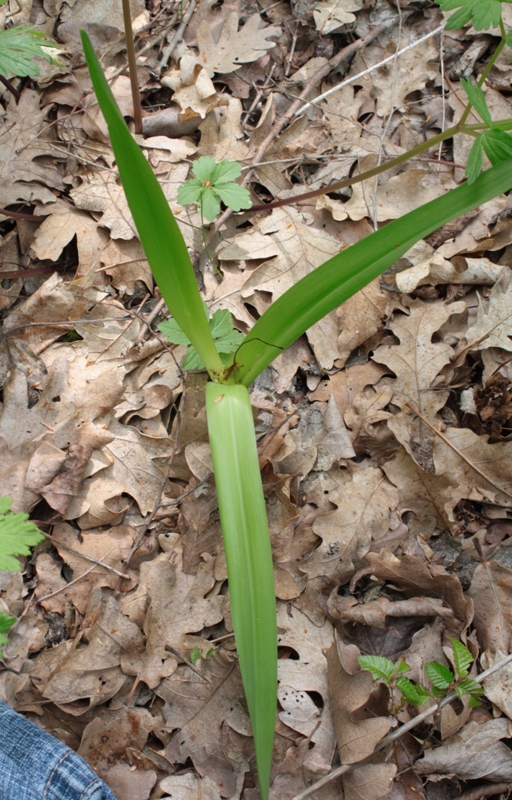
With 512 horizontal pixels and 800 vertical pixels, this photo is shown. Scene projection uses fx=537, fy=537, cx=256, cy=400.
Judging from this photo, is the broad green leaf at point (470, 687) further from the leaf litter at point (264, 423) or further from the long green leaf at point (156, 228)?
the long green leaf at point (156, 228)

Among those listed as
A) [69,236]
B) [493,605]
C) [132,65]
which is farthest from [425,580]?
[132,65]

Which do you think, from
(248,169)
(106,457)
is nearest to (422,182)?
(248,169)

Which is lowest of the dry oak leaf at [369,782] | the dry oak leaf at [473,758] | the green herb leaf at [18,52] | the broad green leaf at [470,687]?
the dry oak leaf at [473,758]

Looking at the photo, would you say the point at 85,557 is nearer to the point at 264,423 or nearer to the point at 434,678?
the point at 264,423

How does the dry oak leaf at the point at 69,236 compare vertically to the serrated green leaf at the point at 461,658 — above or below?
above


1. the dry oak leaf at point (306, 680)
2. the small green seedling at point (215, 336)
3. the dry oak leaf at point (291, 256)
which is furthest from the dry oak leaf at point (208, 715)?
the dry oak leaf at point (291, 256)

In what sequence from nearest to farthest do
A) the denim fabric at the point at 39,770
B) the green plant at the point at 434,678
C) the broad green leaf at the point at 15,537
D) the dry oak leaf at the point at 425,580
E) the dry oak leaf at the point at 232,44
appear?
the broad green leaf at the point at 15,537 < the denim fabric at the point at 39,770 < the green plant at the point at 434,678 < the dry oak leaf at the point at 425,580 < the dry oak leaf at the point at 232,44

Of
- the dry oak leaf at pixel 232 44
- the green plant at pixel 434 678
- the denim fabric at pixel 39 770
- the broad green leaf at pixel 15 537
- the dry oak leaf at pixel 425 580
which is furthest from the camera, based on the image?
the dry oak leaf at pixel 232 44

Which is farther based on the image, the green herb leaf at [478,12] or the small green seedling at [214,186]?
the small green seedling at [214,186]
